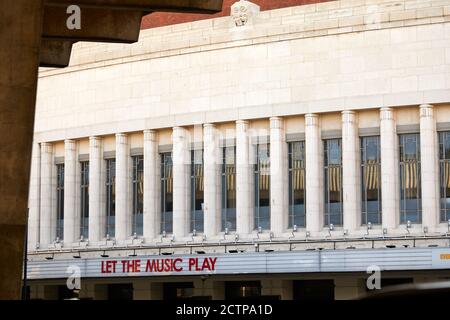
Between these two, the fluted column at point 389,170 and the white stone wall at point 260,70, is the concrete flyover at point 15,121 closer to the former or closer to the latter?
the fluted column at point 389,170

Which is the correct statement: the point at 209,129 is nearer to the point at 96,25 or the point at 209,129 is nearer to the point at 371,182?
the point at 371,182

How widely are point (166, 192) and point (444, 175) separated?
17111 mm

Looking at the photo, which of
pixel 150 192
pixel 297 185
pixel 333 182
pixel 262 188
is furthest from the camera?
pixel 150 192

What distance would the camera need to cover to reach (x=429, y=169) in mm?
50906

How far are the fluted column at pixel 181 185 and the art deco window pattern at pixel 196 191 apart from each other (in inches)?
11.6

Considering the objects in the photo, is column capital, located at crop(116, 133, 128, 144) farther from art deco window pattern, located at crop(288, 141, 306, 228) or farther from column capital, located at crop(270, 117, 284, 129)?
art deco window pattern, located at crop(288, 141, 306, 228)

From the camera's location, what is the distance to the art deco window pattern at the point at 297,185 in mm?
55094

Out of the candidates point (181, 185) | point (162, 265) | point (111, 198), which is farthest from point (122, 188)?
point (162, 265)

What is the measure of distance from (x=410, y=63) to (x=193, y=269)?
16.9 metres

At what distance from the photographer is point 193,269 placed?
186ft

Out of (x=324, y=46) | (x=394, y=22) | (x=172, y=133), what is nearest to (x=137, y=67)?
(x=172, y=133)
